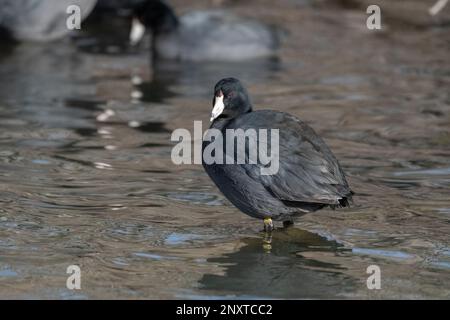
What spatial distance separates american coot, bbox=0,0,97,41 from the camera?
37.8 ft

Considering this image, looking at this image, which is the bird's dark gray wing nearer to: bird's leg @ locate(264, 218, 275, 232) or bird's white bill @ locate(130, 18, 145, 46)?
bird's leg @ locate(264, 218, 275, 232)

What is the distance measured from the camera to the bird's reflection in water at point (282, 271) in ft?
17.3

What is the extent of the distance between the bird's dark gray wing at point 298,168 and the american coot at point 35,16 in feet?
19.5

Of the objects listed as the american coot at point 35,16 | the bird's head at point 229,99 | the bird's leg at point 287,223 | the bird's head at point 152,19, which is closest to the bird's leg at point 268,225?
the bird's leg at point 287,223

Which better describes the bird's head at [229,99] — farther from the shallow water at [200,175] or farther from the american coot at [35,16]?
the american coot at [35,16]

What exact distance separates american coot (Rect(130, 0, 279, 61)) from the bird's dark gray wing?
5331 mm

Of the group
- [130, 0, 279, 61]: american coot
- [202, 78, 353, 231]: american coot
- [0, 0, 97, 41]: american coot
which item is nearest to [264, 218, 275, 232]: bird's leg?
[202, 78, 353, 231]: american coot

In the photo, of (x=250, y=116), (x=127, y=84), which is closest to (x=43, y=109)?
(x=127, y=84)

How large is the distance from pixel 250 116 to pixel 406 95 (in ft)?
13.5

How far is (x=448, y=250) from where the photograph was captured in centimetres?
589

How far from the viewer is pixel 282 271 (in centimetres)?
561

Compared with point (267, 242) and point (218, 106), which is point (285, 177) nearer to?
point (267, 242)

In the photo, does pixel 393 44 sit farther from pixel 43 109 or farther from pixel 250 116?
pixel 250 116

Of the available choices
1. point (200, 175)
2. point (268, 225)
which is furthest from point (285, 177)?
point (200, 175)
